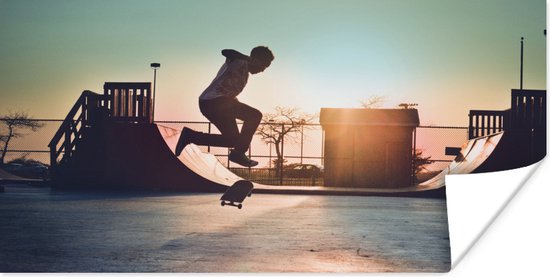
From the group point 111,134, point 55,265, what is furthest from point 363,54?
point 111,134

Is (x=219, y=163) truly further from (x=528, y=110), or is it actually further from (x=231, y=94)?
(x=231, y=94)

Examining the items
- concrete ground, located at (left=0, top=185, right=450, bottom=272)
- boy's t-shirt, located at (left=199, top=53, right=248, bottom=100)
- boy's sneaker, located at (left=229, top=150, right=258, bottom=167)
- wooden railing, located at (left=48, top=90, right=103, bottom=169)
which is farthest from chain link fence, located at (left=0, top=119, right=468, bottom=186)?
boy's t-shirt, located at (left=199, top=53, right=248, bottom=100)

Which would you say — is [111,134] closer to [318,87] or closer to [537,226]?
[318,87]

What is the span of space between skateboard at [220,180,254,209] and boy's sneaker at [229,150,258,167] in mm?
468

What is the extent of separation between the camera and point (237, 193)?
127 inches

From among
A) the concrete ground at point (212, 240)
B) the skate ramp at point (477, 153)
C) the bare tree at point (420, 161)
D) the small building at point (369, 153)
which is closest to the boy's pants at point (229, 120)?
the concrete ground at point (212, 240)

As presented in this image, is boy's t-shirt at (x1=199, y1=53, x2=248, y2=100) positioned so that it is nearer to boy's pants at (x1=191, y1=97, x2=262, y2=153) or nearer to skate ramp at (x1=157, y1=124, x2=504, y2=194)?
boy's pants at (x1=191, y1=97, x2=262, y2=153)

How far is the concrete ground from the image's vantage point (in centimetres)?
261

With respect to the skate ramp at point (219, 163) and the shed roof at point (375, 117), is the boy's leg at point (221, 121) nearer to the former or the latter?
the skate ramp at point (219, 163)

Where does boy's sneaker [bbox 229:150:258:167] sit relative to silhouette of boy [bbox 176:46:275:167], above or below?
below

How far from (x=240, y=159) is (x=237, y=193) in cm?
58

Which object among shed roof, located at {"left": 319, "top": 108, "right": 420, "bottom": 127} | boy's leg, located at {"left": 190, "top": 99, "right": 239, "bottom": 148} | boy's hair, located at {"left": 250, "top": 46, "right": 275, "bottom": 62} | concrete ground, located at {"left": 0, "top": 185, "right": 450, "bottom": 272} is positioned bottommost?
concrete ground, located at {"left": 0, "top": 185, "right": 450, "bottom": 272}

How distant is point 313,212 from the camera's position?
208 inches

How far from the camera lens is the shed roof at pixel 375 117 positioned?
938 centimetres
